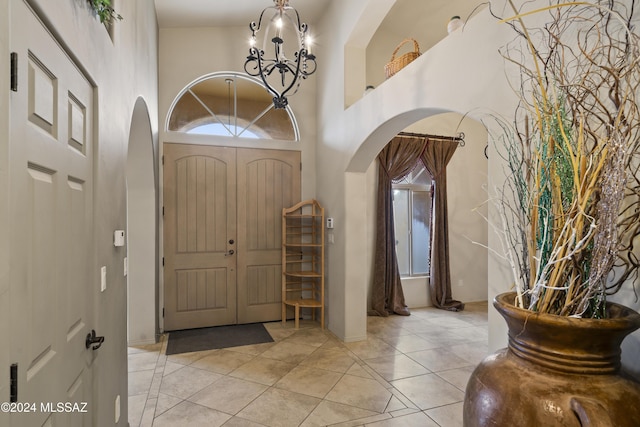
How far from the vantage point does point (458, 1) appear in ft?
14.5

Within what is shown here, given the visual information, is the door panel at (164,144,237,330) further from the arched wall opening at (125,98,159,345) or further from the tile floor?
the tile floor

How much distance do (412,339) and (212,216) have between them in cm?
294

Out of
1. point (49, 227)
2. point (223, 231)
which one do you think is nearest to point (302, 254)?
point (223, 231)

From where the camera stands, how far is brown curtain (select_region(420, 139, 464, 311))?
219 inches

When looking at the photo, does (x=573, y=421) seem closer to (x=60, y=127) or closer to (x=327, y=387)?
(x=60, y=127)

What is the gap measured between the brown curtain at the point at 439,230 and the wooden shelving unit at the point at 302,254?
6.46 ft

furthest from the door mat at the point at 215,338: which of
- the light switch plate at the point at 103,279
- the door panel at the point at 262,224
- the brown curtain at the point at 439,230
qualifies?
the brown curtain at the point at 439,230

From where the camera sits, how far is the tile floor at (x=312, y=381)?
Answer: 2.59 meters

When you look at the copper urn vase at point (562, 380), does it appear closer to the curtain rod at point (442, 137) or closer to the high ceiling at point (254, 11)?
the high ceiling at point (254, 11)

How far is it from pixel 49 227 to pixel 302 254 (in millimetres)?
3888

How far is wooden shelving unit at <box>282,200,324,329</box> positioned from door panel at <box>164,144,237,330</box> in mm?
706

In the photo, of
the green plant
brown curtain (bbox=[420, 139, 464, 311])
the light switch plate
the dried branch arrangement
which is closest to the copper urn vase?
the dried branch arrangement

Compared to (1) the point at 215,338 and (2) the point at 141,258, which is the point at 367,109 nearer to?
(2) the point at 141,258

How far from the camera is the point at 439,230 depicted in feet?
18.3
